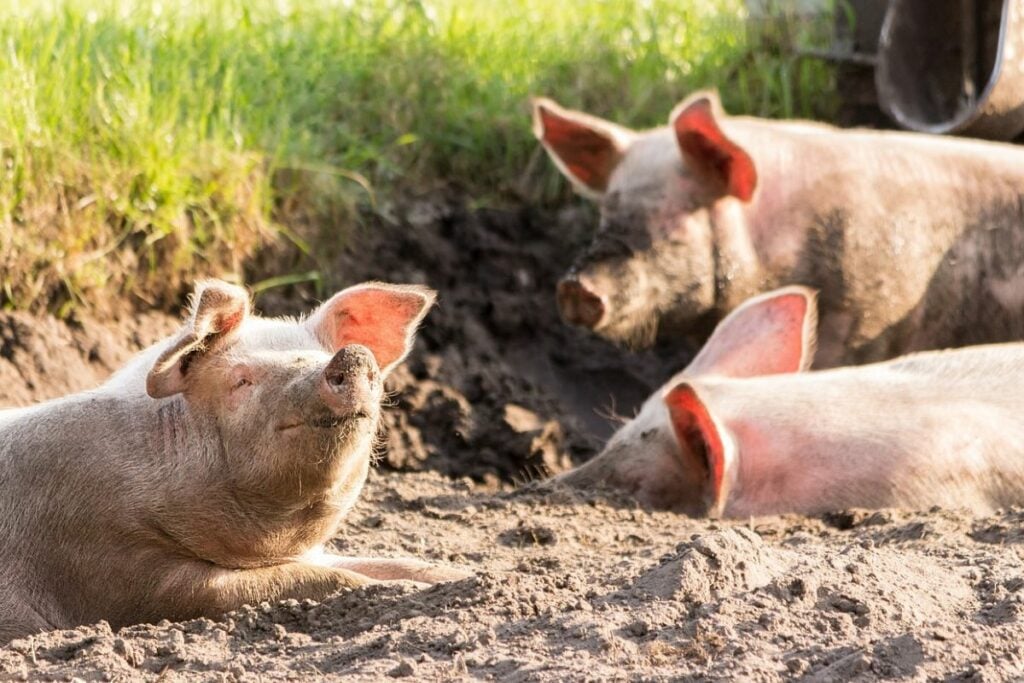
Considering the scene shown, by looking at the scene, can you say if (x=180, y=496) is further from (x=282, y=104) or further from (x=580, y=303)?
(x=282, y=104)

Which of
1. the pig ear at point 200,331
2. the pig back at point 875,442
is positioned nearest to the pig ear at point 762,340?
the pig back at point 875,442

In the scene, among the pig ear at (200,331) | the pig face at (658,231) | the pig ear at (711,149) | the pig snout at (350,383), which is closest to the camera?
the pig snout at (350,383)

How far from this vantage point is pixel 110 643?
3631 millimetres

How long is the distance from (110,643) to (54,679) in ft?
0.65

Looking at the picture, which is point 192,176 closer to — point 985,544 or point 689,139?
point 689,139

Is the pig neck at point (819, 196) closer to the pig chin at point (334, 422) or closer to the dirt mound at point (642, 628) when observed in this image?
the dirt mound at point (642, 628)

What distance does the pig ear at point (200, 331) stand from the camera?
390 centimetres

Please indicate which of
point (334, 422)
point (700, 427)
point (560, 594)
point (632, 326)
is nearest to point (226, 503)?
point (334, 422)

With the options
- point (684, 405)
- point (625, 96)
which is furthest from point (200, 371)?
point (625, 96)

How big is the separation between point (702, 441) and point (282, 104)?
2560mm

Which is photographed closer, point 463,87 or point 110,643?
point 110,643

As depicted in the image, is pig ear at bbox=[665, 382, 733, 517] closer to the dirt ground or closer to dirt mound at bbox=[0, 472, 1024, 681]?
the dirt ground

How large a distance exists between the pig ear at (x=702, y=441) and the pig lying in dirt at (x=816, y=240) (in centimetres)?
140

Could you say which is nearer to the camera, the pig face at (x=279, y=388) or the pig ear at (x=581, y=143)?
the pig face at (x=279, y=388)
